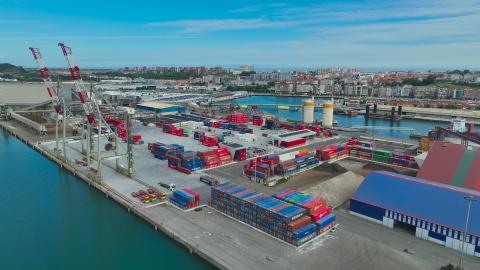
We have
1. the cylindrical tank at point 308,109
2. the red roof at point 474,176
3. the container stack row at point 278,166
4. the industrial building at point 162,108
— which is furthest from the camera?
the industrial building at point 162,108

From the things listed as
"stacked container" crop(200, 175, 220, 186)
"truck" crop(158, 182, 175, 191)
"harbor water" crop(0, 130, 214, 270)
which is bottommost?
"harbor water" crop(0, 130, 214, 270)

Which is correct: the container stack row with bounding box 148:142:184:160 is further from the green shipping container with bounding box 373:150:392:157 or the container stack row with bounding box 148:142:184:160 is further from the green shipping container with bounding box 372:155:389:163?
the green shipping container with bounding box 373:150:392:157

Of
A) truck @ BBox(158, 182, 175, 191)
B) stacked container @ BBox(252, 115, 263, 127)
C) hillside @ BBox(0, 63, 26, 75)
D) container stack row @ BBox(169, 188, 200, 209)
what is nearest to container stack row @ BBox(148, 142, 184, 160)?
truck @ BBox(158, 182, 175, 191)

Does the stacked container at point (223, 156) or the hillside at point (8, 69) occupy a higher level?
the hillside at point (8, 69)

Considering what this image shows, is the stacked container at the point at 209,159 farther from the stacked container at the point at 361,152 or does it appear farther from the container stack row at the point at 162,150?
the stacked container at the point at 361,152

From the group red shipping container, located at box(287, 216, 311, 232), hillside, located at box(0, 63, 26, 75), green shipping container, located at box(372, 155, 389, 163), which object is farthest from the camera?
hillside, located at box(0, 63, 26, 75)

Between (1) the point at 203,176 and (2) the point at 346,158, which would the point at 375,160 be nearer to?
(2) the point at 346,158

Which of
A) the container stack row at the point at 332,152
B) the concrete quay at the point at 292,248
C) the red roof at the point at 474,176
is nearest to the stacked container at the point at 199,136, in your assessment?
the container stack row at the point at 332,152

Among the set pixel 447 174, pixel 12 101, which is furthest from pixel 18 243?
pixel 12 101

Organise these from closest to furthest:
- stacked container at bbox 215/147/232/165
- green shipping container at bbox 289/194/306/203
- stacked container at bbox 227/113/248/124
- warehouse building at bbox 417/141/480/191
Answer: green shipping container at bbox 289/194/306/203
warehouse building at bbox 417/141/480/191
stacked container at bbox 215/147/232/165
stacked container at bbox 227/113/248/124
